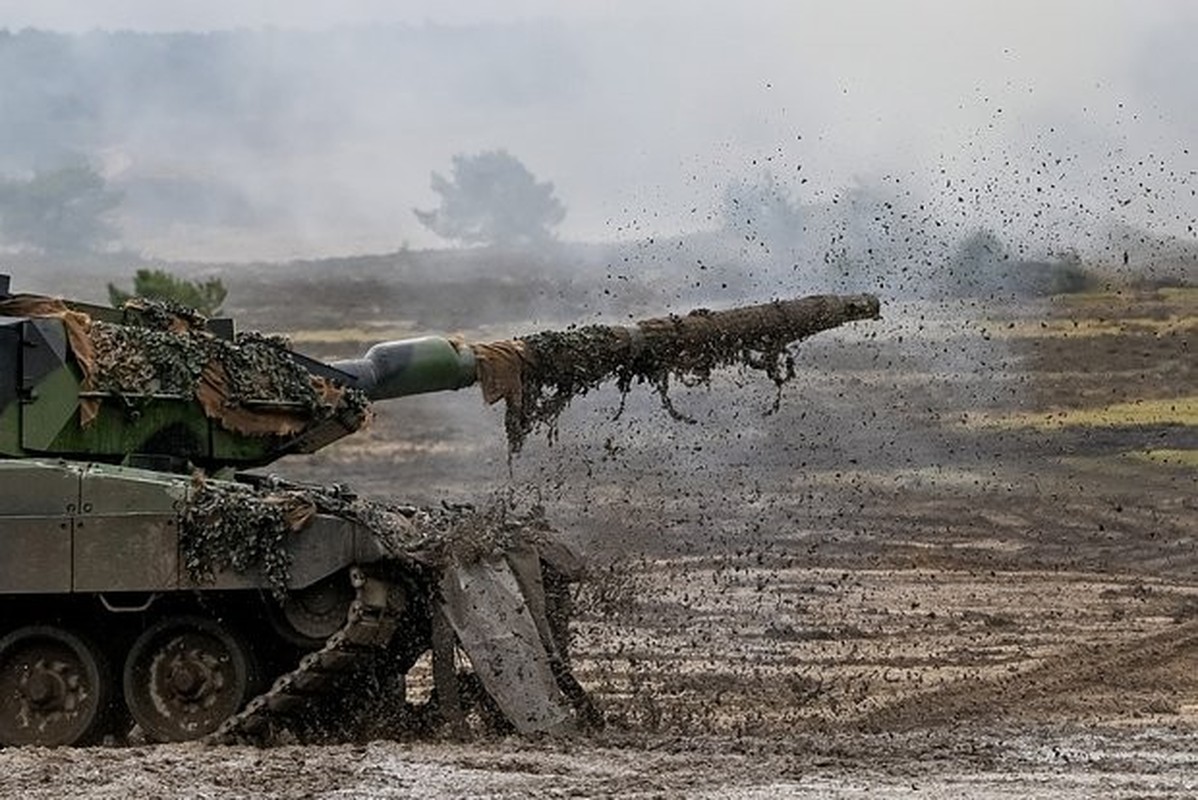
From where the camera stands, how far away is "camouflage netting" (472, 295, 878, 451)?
1930 centimetres

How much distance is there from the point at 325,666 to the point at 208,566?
2.81ft

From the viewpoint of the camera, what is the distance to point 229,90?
72.6m

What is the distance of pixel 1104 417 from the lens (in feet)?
104

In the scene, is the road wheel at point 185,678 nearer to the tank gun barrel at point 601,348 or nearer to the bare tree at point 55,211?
the tank gun barrel at point 601,348

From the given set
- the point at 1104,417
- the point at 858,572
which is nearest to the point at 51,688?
the point at 858,572

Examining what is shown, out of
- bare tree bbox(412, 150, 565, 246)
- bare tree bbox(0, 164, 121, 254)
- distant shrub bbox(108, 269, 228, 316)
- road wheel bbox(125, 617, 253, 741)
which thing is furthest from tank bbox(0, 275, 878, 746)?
bare tree bbox(0, 164, 121, 254)

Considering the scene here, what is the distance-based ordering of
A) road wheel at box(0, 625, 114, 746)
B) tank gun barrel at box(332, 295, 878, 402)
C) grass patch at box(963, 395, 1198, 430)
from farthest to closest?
grass patch at box(963, 395, 1198, 430)
tank gun barrel at box(332, 295, 878, 402)
road wheel at box(0, 625, 114, 746)

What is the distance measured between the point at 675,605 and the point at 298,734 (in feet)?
27.8

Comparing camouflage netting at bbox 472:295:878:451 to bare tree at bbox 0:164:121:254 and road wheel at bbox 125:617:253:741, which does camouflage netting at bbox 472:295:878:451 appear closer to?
road wheel at bbox 125:617:253:741

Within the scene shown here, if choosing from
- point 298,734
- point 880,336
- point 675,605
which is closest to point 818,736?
point 298,734

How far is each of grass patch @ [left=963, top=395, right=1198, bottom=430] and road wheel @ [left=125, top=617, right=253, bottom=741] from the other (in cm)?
1636

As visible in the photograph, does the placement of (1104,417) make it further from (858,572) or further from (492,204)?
(492,204)

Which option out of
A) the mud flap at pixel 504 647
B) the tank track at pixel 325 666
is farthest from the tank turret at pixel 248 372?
the mud flap at pixel 504 647

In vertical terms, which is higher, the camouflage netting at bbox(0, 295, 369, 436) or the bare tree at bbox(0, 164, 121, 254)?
the bare tree at bbox(0, 164, 121, 254)
